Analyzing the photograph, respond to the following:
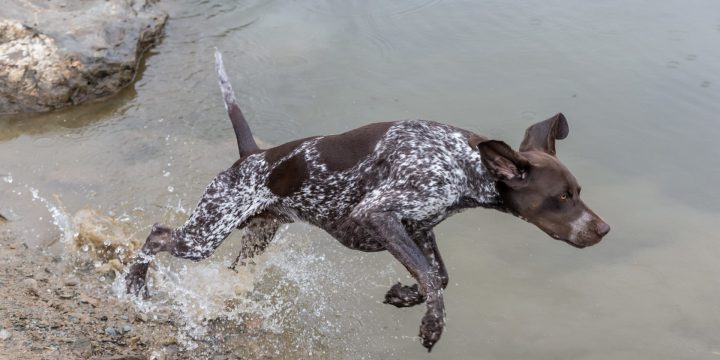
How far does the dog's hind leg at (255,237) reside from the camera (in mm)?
5129

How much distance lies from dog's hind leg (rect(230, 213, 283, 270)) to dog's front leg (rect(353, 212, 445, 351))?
3.82 feet

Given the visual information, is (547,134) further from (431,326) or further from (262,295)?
(262,295)

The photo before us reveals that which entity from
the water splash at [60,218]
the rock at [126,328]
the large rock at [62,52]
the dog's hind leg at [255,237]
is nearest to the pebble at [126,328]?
the rock at [126,328]

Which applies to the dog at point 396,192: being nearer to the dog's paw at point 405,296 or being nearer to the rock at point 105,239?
the dog's paw at point 405,296

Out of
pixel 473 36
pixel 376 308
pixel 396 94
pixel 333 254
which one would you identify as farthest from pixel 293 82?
pixel 376 308

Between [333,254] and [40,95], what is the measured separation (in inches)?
130

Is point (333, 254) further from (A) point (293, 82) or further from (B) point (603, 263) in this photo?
(A) point (293, 82)

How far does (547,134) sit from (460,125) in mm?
2531

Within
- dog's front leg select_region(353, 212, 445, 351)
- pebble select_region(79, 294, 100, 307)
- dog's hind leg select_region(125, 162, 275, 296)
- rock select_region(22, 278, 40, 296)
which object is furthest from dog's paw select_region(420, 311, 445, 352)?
rock select_region(22, 278, 40, 296)

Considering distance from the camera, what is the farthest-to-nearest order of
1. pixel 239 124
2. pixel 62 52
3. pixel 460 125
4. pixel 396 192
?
pixel 62 52
pixel 460 125
pixel 239 124
pixel 396 192

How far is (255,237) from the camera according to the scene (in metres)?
5.26

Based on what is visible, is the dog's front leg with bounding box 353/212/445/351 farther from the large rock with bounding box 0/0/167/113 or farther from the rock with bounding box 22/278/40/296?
the large rock with bounding box 0/0/167/113

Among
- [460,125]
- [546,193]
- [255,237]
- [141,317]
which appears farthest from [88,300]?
[460,125]

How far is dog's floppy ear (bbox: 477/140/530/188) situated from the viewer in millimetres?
3908
